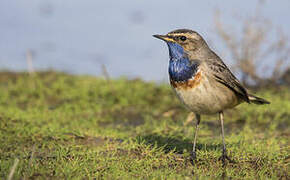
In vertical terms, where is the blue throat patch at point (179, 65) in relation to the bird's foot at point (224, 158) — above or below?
above

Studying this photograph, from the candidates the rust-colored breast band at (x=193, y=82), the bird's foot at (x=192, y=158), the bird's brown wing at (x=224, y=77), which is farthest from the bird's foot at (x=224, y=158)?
the rust-colored breast band at (x=193, y=82)

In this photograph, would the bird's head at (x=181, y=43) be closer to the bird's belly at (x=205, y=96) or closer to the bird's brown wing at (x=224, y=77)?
the bird's brown wing at (x=224, y=77)

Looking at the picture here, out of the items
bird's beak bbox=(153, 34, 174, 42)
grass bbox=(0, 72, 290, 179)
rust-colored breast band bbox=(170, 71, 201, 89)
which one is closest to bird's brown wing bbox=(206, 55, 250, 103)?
rust-colored breast band bbox=(170, 71, 201, 89)

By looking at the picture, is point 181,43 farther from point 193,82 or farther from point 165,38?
point 193,82

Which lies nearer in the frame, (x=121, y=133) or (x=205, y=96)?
(x=205, y=96)

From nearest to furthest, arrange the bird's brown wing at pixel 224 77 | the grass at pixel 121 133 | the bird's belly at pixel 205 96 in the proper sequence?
the grass at pixel 121 133, the bird's belly at pixel 205 96, the bird's brown wing at pixel 224 77

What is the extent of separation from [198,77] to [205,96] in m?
0.22

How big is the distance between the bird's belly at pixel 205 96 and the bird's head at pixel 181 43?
42 cm

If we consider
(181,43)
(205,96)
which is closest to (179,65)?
(181,43)

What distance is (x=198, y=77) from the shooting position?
15.0 feet

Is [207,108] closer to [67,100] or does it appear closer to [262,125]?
[262,125]

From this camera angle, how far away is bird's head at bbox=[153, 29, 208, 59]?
486cm

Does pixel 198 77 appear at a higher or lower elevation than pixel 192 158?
higher

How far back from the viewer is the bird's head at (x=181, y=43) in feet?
15.9
